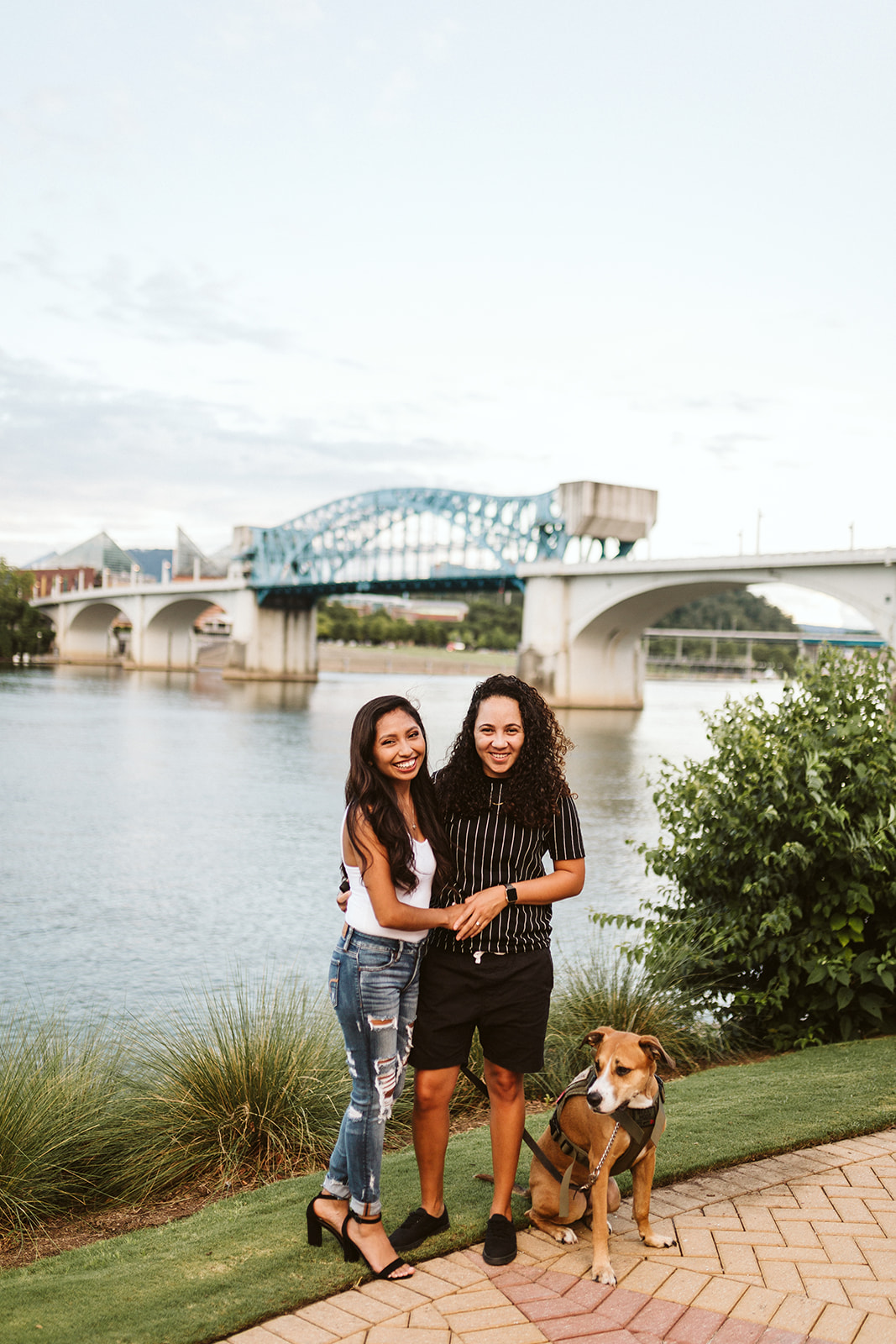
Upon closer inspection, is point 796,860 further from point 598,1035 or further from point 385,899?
point 385,899

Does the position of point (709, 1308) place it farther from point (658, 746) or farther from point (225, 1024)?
point (658, 746)

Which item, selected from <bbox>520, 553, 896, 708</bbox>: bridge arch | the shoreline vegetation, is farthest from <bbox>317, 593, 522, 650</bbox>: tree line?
the shoreline vegetation

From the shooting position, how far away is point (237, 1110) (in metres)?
4.56

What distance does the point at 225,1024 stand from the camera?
5.97m

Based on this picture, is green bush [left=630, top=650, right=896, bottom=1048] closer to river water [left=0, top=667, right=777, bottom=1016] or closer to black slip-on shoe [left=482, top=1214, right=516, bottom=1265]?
river water [left=0, top=667, right=777, bottom=1016]

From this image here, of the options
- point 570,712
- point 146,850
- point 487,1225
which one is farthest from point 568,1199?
point 570,712

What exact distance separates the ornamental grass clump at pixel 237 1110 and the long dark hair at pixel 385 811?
1803mm

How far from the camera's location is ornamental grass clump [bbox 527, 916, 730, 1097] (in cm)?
569

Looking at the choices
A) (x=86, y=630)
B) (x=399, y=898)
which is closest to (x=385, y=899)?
(x=399, y=898)

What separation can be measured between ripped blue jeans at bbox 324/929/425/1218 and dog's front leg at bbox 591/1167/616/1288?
605mm

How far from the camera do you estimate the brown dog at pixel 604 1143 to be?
3.11 metres

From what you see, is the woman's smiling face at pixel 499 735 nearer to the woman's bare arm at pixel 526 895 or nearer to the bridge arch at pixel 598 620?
the woman's bare arm at pixel 526 895

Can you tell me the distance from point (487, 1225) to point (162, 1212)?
1429 millimetres

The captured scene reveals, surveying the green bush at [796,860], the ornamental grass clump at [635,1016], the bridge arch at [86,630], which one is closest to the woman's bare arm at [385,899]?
the ornamental grass clump at [635,1016]
